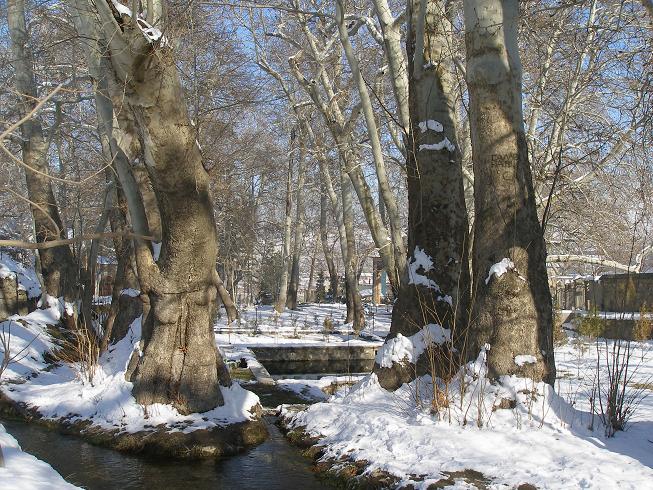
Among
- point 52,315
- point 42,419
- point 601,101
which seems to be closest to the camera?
point 42,419

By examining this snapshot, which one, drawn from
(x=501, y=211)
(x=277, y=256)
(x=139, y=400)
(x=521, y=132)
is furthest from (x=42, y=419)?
(x=277, y=256)

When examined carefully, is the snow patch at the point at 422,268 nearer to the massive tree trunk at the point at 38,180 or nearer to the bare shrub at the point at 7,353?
the bare shrub at the point at 7,353

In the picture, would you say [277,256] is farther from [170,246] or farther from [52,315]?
[170,246]

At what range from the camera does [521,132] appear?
5758 millimetres

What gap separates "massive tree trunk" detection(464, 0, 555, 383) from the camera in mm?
5324

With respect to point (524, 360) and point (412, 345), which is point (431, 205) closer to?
point (412, 345)

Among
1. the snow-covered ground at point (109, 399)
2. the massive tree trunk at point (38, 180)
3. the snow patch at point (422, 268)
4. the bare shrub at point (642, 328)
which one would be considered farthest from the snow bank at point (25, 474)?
the bare shrub at point (642, 328)

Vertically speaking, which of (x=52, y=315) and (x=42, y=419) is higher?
(x=52, y=315)

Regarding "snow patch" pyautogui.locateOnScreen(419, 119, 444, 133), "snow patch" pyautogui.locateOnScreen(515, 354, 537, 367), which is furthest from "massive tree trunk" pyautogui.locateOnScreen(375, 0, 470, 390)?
"snow patch" pyautogui.locateOnScreen(515, 354, 537, 367)

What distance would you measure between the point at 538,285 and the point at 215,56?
10.2 meters

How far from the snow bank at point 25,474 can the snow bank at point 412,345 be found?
349cm

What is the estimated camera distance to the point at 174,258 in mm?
6613

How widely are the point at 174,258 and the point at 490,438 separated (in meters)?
3.64

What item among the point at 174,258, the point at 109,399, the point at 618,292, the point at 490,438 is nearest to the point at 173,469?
the point at 109,399
